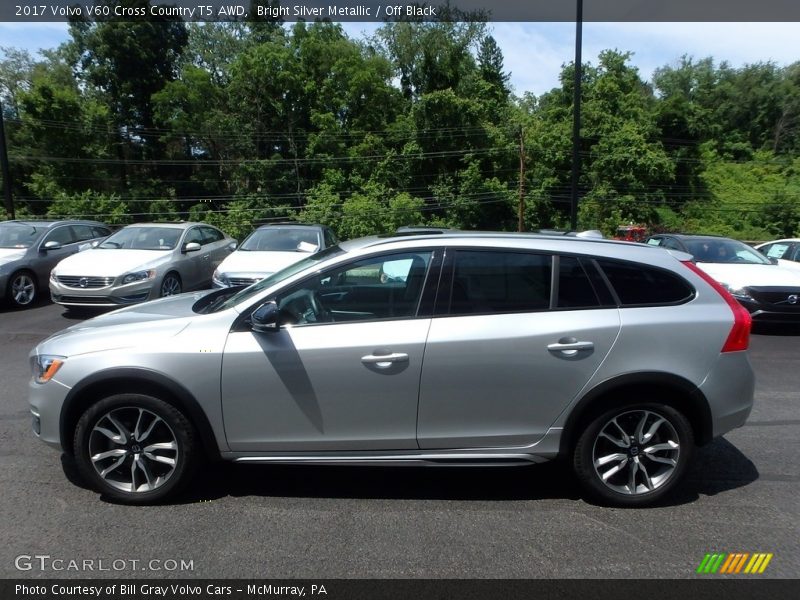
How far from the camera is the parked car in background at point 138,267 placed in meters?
9.68

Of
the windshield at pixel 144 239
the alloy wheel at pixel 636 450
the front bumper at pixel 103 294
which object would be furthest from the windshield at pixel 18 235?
the alloy wheel at pixel 636 450

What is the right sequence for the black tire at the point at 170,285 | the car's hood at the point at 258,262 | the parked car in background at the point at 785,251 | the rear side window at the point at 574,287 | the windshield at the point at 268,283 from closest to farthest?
the rear side window at the point at 574,287 → the windshield at the point at 268,283 → the car's hood at the point at 258,262 → the black tire at the point at 170,285 → the parked car in background at the point at 785,251

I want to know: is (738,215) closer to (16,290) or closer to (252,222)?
(252,222)

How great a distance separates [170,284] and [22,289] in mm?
3043

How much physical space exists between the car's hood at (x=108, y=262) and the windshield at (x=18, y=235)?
2184 millimetres

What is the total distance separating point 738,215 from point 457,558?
157ft

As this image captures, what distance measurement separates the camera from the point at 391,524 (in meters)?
3.61

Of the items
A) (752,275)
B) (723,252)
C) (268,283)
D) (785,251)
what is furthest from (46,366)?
(785,251)

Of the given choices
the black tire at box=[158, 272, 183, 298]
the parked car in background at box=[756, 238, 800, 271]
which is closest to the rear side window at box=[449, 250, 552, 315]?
the black tire at box=[158, 272, 183, 298]

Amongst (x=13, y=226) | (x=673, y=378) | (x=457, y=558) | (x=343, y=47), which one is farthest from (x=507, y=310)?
(x=343, y=47)

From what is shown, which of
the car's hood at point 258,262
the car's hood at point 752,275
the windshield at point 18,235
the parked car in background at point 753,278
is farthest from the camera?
the windshield at point 18,235

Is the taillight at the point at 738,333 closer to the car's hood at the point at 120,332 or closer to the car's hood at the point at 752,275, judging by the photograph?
the car's hood at the point at 120,332

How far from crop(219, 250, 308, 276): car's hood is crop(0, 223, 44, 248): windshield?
177 inches

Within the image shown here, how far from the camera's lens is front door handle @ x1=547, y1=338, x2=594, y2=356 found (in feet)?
12.1
